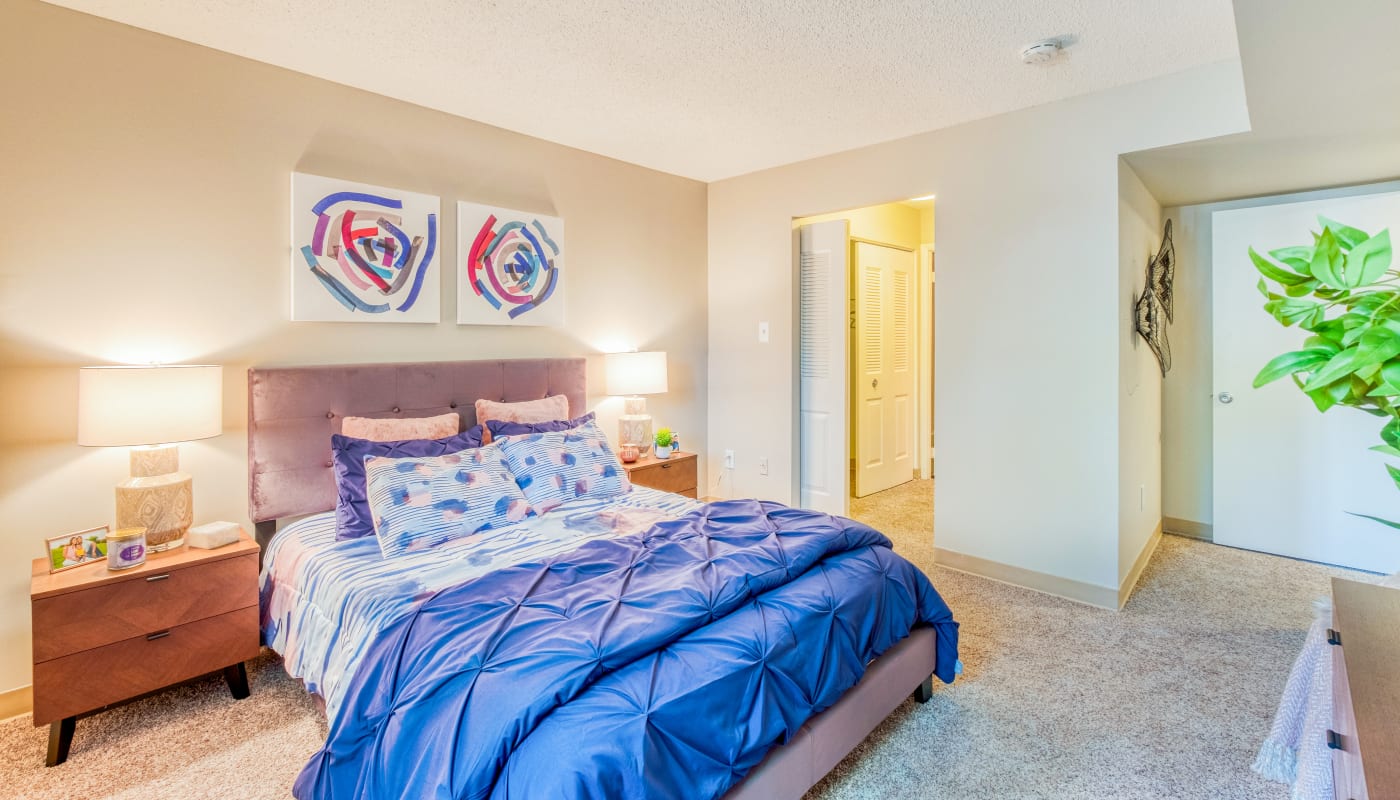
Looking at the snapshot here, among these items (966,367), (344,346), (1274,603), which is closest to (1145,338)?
(966,367)

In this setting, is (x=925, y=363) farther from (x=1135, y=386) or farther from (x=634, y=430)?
(x=634, y=430)

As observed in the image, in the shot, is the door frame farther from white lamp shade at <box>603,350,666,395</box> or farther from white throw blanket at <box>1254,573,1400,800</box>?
white throw blanket at <box>1254,573,1400,800</box>

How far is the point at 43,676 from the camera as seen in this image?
77.6 inches

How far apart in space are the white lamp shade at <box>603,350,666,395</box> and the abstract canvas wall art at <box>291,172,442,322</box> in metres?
1.05

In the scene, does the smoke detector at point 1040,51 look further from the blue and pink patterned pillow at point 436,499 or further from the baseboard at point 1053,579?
the blue and pink patterned pillow at point 436,499

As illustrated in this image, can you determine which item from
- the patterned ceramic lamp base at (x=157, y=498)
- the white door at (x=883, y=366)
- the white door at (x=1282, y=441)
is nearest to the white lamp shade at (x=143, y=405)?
the patterned ceramic lamp base at (x=157, y=498)

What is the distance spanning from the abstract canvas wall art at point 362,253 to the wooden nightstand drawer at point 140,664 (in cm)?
128

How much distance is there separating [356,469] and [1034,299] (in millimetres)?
3187

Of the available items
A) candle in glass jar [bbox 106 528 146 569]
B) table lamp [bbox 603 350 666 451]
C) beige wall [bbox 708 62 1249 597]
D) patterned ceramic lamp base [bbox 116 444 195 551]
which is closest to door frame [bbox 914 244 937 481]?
beige wall [bbox 708 62 1249 597]

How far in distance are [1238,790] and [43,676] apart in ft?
11.7

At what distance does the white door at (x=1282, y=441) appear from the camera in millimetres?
3463

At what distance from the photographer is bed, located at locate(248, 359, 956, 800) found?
135 centimetres

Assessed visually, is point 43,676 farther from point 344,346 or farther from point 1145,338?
point 1145,338

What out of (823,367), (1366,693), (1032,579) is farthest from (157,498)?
(1032,579)
